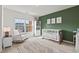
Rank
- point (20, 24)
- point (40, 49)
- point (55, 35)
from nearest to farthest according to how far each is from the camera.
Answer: point (40, 49) < point (55, 35) < point (20, 24)

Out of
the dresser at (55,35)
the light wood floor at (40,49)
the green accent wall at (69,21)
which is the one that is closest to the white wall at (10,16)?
the light wood floor at (40,49)

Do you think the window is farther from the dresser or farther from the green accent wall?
the green accent wall

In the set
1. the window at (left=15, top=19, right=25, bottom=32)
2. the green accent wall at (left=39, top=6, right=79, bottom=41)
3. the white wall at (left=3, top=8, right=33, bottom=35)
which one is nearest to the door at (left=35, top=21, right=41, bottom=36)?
the window at (left=15, top=19, right=25, bottom=32)

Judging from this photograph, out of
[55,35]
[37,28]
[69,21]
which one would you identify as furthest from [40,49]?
[37,28]

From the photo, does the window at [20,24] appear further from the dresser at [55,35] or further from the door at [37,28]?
the dresser at [55,35]

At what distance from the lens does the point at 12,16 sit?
291 inches

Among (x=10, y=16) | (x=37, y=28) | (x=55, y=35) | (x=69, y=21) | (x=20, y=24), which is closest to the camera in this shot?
(x=69, y=21)

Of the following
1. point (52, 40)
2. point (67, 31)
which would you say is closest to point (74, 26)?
point (67, 31)

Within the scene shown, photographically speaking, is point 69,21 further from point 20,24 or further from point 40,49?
point 20,24

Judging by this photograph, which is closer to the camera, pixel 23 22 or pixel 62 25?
pixel 62 25

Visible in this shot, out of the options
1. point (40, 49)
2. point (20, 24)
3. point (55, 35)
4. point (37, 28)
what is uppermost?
point (20, 24)
